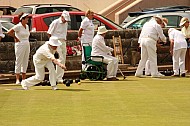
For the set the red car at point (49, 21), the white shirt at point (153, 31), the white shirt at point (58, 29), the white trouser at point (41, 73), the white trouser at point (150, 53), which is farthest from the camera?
the red car at point (49, 21)

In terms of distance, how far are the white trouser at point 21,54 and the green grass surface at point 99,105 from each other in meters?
0.67

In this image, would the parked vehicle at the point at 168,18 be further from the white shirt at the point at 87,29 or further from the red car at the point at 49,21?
the white shirt at the point at 87,29

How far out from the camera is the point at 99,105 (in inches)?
552

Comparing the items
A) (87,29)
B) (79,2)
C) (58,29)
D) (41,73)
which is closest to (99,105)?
(41,73)

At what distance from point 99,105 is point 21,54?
5244mm

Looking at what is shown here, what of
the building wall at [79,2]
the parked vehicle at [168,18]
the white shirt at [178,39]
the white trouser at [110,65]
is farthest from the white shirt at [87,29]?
the building wall at [79,2]

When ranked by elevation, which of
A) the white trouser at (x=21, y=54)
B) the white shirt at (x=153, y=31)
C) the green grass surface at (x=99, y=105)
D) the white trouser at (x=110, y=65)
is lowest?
the green grass surface at (x=99, y=105)

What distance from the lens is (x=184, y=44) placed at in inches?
851

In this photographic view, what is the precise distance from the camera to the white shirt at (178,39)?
2158cm

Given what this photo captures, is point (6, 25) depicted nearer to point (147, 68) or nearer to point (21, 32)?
point (147, 68)

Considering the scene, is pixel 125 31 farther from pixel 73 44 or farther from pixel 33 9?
pixel 33 9

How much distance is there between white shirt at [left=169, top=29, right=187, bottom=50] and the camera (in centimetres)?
2158

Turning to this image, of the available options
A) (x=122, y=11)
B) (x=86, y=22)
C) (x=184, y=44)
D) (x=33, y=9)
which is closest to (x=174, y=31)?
(x=184, y=44)

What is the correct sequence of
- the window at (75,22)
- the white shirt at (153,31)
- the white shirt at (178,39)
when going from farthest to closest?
the window at (75,22) < the white shirt at (178,39) < the white shirt at (153,31)
